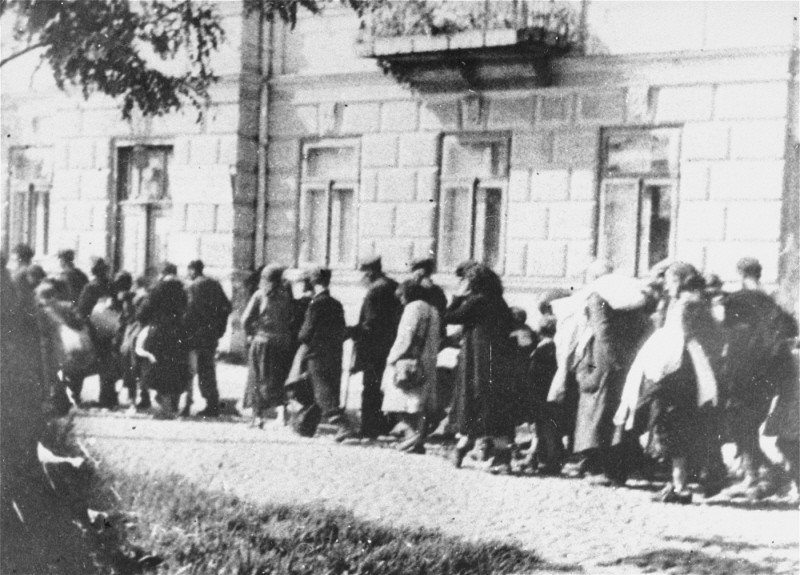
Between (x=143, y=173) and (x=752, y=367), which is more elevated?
(x=143, y=173)

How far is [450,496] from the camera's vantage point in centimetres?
455

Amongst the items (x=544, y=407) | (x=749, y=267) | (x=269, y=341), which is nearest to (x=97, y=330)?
(x=269, y=341)

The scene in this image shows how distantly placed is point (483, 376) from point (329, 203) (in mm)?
1249

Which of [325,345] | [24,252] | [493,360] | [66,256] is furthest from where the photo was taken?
[325,345]

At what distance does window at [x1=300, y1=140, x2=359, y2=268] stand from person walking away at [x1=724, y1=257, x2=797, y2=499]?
5.96 feet

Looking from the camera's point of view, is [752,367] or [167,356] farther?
[167,356]

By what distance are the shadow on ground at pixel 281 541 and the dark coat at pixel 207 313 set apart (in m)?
0.79

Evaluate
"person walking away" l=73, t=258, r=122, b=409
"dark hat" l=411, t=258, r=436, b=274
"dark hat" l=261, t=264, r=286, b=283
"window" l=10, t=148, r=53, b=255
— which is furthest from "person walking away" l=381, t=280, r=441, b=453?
"window" l=10, t=148, r=53, b=255

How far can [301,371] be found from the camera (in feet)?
18.9

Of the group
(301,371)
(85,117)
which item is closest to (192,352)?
(301,371)

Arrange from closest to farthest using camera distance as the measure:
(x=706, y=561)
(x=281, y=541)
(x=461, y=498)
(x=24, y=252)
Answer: (x=706, y=561)
(x=281, y=541)
(x=461, y=498)
(x=24, y=252)

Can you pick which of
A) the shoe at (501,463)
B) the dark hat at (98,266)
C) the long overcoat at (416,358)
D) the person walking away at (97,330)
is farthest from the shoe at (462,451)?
the dark hat at (98,266)

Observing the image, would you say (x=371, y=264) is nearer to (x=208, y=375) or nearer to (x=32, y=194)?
(x=208, y=375)

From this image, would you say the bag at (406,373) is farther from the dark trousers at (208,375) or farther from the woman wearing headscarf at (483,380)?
the dark trousers at (208,375)
